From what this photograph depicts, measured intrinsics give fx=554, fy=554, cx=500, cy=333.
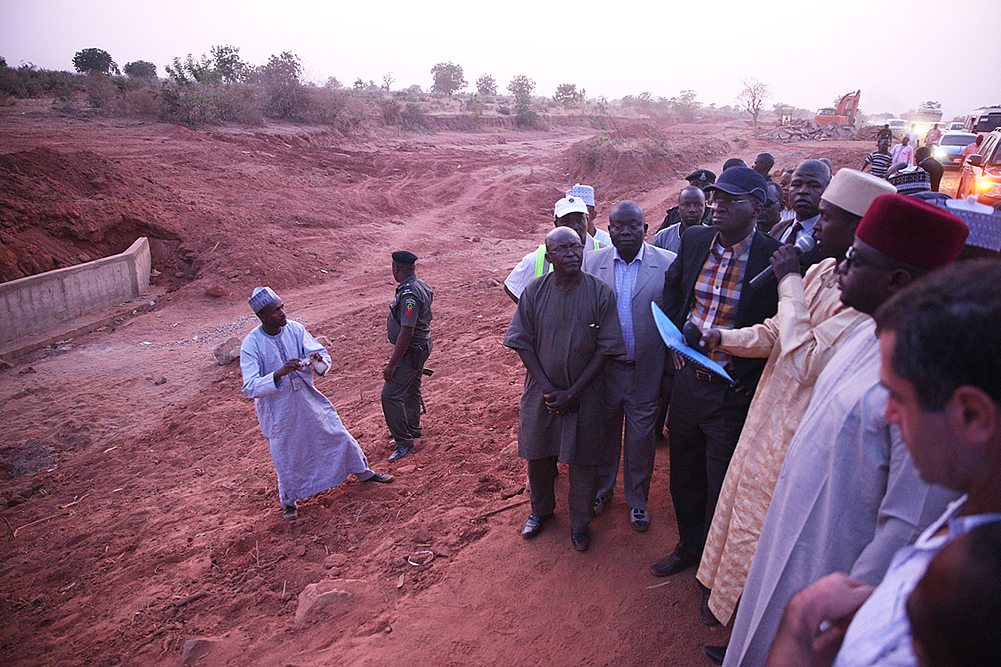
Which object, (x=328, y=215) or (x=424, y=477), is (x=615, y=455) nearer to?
(x=424, y=477)

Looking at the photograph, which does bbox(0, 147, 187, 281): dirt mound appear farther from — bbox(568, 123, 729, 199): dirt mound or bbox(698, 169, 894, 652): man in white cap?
bbox(568, 123, 729, 199): dirt mound

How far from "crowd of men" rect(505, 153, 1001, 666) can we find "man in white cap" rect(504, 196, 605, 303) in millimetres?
27

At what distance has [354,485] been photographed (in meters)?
4.92

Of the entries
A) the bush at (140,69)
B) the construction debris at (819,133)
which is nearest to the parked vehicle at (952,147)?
the construction debris at (819,133)

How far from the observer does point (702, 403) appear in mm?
2891

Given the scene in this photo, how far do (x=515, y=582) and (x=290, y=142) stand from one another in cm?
2048

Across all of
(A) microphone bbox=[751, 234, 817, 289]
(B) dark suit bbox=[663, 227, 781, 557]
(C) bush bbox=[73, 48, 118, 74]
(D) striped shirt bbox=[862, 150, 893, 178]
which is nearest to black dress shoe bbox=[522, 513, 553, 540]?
(B) dark suit bbox=[663, 227, 781, 557]

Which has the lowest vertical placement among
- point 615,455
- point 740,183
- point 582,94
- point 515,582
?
point 515,582

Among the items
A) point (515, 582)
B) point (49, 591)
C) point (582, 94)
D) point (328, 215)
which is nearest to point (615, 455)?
point (515, 582)

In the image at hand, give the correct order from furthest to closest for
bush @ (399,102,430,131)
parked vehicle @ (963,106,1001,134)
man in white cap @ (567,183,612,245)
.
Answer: bush @ (399,102,430,131), parked vehicle @ (963,106,1001,134), man in white cap @ (567,183,612,245)

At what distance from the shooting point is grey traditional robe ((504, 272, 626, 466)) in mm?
3240

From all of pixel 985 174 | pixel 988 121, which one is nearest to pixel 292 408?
pixel 985 174

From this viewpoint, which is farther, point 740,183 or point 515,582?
point 515,582

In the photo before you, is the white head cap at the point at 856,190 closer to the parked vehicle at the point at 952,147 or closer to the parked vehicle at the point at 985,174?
the parked vehicle at the point at 985,174
